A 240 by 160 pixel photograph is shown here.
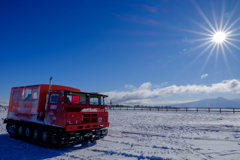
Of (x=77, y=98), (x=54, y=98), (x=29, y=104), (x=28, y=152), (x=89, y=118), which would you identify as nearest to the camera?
(x=28, y=152)

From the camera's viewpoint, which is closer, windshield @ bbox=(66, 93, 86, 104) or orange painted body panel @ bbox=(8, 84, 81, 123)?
→ windshield @ bbox=(66, 93, 86, 104)

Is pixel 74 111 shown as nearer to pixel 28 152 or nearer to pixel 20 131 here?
pixel 28 152

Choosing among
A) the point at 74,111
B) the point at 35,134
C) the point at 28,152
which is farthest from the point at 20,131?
the point at 74,111

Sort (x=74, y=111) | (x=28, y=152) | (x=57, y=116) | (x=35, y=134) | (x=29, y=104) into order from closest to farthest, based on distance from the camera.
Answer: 1. (x=28, y=152)
2. (x=57, y=116)
3. (x=74, y=111)
4. (x=35, y=134)
5. (x=29, y=104)

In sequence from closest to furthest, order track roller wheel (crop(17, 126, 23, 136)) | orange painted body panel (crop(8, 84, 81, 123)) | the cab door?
the cab door, orange painted body panel (crop(8, 84, 81, 123)), track roller wheel (crop(17, 126, 23, 136))

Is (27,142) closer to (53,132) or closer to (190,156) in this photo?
(53,132)

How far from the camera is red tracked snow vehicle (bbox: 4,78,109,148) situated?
7.16 metres

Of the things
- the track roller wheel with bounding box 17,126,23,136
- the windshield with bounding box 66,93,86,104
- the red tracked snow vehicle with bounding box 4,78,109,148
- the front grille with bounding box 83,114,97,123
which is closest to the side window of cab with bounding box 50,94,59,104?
the red tracked snow vehicle with bounding box 4,78,109,148

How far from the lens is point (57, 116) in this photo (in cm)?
732

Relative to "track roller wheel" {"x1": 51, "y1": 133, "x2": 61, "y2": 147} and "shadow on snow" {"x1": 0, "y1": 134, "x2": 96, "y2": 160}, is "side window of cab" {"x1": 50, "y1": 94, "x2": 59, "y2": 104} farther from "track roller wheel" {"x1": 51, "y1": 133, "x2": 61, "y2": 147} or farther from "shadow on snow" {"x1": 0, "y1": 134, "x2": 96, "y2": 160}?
"shadow on snow" {"x1": 0, "y1": 134, "x2": 96, "y2": 160}

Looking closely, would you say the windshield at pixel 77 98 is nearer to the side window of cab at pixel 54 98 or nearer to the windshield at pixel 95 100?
the windshield at pixel 95 100

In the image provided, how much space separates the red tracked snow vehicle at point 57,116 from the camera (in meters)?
7.16

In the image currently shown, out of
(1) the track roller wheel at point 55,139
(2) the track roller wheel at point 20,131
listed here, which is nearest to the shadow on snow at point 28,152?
(1) the track roller wheel at point 55,139

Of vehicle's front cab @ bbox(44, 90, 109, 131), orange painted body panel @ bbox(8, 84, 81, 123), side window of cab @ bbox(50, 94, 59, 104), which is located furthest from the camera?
orange painted body panel @ bbox(8, 84, 81, 123)
